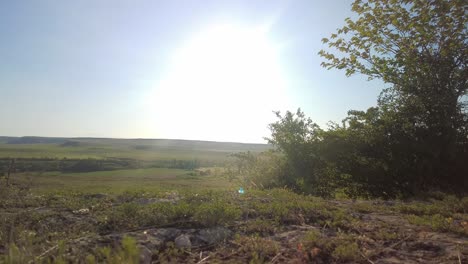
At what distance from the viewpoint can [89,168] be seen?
56.0 metres

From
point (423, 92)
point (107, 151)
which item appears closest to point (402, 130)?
point (423, 92)

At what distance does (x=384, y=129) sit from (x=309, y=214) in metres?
5.39

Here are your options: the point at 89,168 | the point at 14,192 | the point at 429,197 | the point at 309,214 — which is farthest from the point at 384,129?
the point at 89,168

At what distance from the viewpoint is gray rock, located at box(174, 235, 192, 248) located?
3629 mm

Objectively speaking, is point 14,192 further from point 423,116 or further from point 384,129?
point 423,116

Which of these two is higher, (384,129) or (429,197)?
(384,129)

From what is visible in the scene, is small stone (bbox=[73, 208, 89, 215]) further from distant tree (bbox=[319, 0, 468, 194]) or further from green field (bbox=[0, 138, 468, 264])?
distant tree (bbox=[319, 0, 468, 194])

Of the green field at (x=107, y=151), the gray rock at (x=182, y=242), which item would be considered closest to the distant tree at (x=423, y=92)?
the gray rock at (x=182, y=242)

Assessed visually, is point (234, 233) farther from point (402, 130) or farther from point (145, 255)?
point (402, 130)

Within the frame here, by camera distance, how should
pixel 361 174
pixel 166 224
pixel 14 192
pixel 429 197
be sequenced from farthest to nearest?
1. pixel 361 174
2. pixel 429 197
3. pixel 14 192
4. pixel 166 224

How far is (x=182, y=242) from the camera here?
12.0 feet

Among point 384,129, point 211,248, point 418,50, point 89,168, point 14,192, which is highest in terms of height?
point 418,50

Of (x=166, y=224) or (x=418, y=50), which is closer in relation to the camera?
(x=166, y=224)

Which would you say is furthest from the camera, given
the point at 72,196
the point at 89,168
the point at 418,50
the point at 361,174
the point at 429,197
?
the point at 89,168
